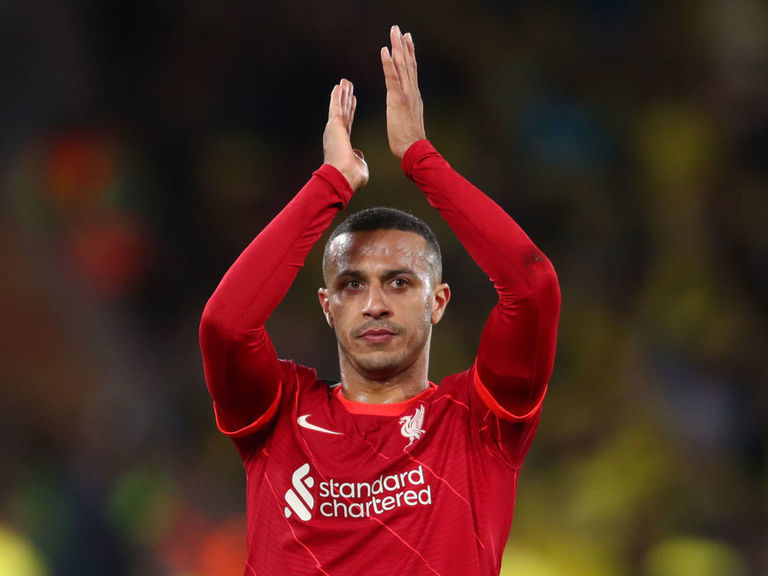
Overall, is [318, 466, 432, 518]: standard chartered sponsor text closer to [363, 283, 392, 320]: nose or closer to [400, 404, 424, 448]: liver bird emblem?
[400, 404, 424, 448]: liver bird emblem

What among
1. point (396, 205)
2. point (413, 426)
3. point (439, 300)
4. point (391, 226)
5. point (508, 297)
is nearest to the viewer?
point (508, 297)

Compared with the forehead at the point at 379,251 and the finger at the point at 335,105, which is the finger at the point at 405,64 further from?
the forehead at the point at 379,251

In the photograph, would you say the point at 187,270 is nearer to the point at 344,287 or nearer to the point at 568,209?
the point at 568,209

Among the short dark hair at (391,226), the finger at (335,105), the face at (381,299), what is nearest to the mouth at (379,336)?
the face at (381,299)

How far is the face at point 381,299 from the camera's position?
2398 millimetres

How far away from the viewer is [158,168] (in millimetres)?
5426

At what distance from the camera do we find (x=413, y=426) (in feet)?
7.71

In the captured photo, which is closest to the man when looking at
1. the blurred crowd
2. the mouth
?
the mouth

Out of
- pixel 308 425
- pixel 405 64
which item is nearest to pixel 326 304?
pixel 308 425

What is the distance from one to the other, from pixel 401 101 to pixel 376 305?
577mm

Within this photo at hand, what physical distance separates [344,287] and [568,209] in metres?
3.27

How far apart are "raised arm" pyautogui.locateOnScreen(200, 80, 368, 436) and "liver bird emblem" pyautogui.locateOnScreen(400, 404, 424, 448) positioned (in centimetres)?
36

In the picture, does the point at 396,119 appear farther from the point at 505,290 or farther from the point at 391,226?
the point at 505,290

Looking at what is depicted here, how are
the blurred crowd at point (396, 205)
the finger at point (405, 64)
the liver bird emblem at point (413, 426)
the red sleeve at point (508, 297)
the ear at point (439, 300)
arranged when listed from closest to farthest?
the red sleeve at point (508, 297) < the liver bird emblem at point (413, 426) < the finger at point (405, 64) < the ear at point (439, 300) < the blurred crowd at point (396, 205)
